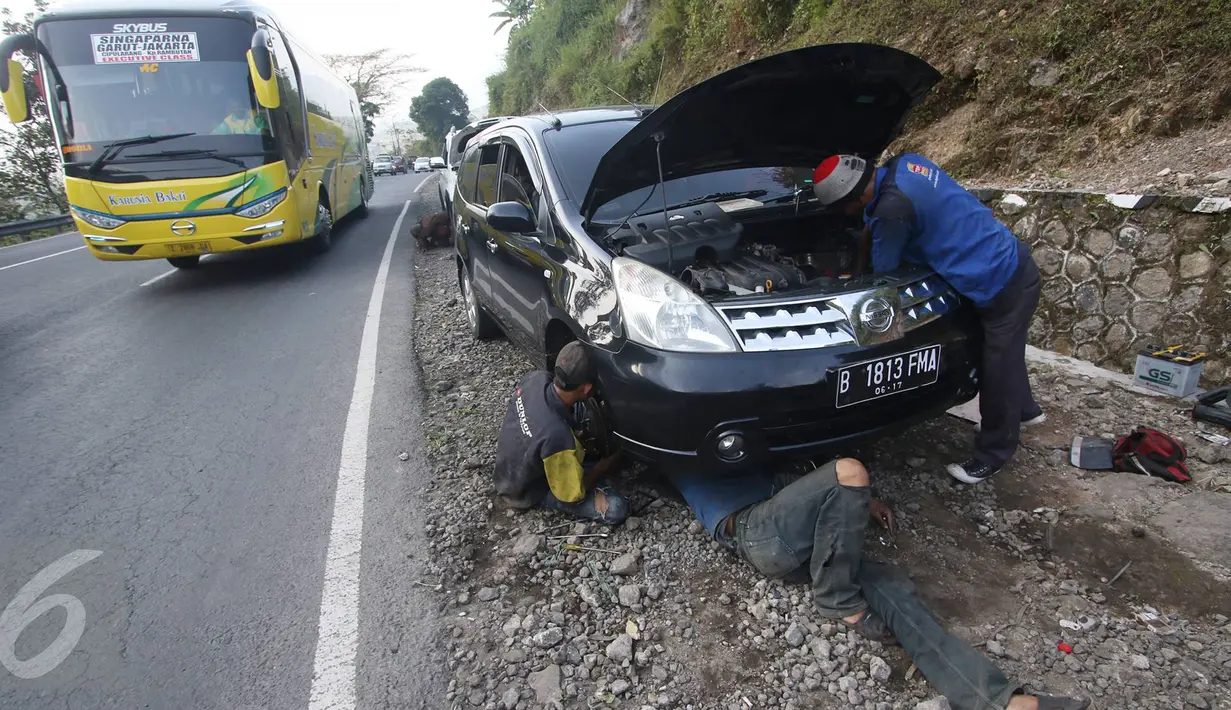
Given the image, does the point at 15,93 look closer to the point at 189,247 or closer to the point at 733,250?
the point at 189,247

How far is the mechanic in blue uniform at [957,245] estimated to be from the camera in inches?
114

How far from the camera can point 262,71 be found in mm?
7605

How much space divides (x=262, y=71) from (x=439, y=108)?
66220mm

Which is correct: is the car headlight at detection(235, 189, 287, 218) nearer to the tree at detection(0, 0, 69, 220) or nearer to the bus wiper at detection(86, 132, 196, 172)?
the bus wiper at detection(86, 132, 196, 172)

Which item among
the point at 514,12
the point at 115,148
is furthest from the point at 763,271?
the point at 514,12

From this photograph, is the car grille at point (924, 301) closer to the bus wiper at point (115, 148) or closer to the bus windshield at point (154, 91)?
the bus windshield at point (154, 91)

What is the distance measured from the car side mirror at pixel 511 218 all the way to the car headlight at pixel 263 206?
5.61 meters

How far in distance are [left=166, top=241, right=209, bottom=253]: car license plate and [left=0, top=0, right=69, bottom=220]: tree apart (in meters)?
18.1

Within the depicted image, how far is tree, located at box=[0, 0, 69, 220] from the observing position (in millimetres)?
20594

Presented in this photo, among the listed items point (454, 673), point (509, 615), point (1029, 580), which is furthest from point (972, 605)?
point (454, 673)

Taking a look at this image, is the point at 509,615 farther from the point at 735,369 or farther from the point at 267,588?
the point at 735,369

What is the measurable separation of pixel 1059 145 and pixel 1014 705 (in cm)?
482

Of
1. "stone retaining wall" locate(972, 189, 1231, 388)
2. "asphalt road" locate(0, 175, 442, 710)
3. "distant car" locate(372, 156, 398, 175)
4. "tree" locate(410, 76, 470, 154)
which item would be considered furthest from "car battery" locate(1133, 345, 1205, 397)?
"tree" locate(410, 76, 470, 154)

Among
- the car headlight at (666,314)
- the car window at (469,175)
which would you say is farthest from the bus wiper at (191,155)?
the car headlight at (666,314)
